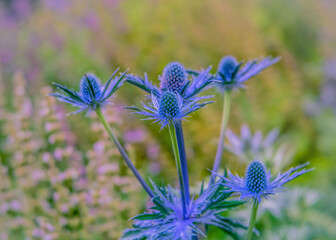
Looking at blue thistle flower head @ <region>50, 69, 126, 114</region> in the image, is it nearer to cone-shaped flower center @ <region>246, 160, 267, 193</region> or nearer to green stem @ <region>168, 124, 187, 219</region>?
green stem @ <region>168, 124, 187, 219</region>

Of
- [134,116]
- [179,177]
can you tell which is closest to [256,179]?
[179,177]

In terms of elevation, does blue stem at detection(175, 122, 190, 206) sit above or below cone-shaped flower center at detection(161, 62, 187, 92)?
below

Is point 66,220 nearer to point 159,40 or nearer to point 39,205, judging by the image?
point 39,205

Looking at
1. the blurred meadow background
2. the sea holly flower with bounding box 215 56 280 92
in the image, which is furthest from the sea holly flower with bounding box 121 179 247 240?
the blurred meadow background

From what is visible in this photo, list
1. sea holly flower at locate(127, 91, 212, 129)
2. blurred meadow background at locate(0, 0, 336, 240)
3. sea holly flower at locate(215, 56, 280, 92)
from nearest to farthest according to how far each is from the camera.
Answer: sea holly flower at locate(127, 91, 212, 129), sea holly flower at locate(215, 56, 280, 92), blurred meadow background at locate(0, 0, 336, 240)


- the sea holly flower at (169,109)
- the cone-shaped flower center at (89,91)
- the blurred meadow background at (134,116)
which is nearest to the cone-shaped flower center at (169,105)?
the sea holly flower at (169,109)

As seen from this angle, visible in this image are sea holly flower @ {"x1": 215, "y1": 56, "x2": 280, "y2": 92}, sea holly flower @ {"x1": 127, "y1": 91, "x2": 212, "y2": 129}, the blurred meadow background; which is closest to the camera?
sea holly flower @ {"x1": 127, "y1": 91, "x2": 212, "y2": 129}

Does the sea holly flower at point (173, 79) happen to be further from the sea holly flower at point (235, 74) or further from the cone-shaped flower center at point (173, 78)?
the sea holly flower at point (235, 74)
